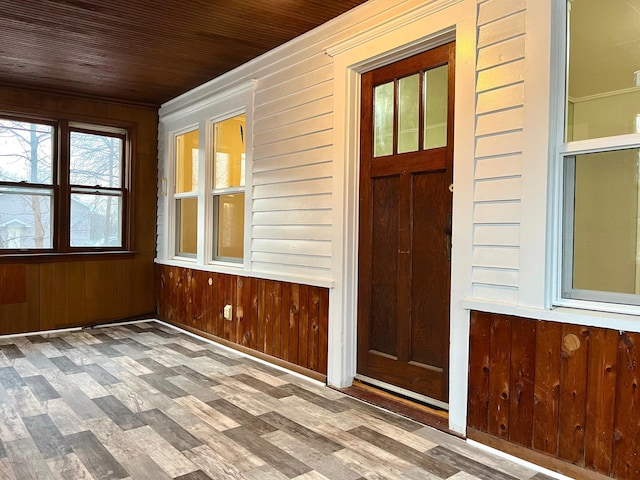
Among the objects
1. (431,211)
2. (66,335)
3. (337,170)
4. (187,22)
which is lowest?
(66,335)

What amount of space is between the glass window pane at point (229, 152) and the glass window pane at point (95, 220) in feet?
5.17

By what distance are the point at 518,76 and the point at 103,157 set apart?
4.82 metres

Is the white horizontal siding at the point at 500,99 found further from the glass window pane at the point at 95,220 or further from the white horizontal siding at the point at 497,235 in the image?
the glass window pane at the point at 95,220

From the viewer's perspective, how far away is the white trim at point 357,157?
2.60 m

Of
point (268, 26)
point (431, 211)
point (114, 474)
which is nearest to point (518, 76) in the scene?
point (431, 211)

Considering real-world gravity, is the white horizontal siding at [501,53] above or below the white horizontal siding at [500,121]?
above

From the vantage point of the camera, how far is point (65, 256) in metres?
5.33

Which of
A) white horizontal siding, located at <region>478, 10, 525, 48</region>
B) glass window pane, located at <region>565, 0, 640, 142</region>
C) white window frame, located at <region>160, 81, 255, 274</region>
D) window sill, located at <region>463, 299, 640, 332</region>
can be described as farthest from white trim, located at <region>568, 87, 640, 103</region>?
white window frame, located at <region>160, 81, 255, 274</region>

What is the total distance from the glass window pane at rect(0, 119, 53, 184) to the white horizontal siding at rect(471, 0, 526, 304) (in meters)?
4.68

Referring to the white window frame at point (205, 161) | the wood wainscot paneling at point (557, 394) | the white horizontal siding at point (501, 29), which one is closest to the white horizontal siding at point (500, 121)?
the white horizontal siding at point (501, 29)

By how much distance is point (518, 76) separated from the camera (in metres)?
2.37

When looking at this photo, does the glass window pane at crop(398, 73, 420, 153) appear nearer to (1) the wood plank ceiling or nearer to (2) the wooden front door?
(2) the wooden front door

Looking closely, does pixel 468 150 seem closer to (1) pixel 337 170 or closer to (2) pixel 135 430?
(1) pixel 337 170

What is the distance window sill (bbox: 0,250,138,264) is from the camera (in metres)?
5.02
